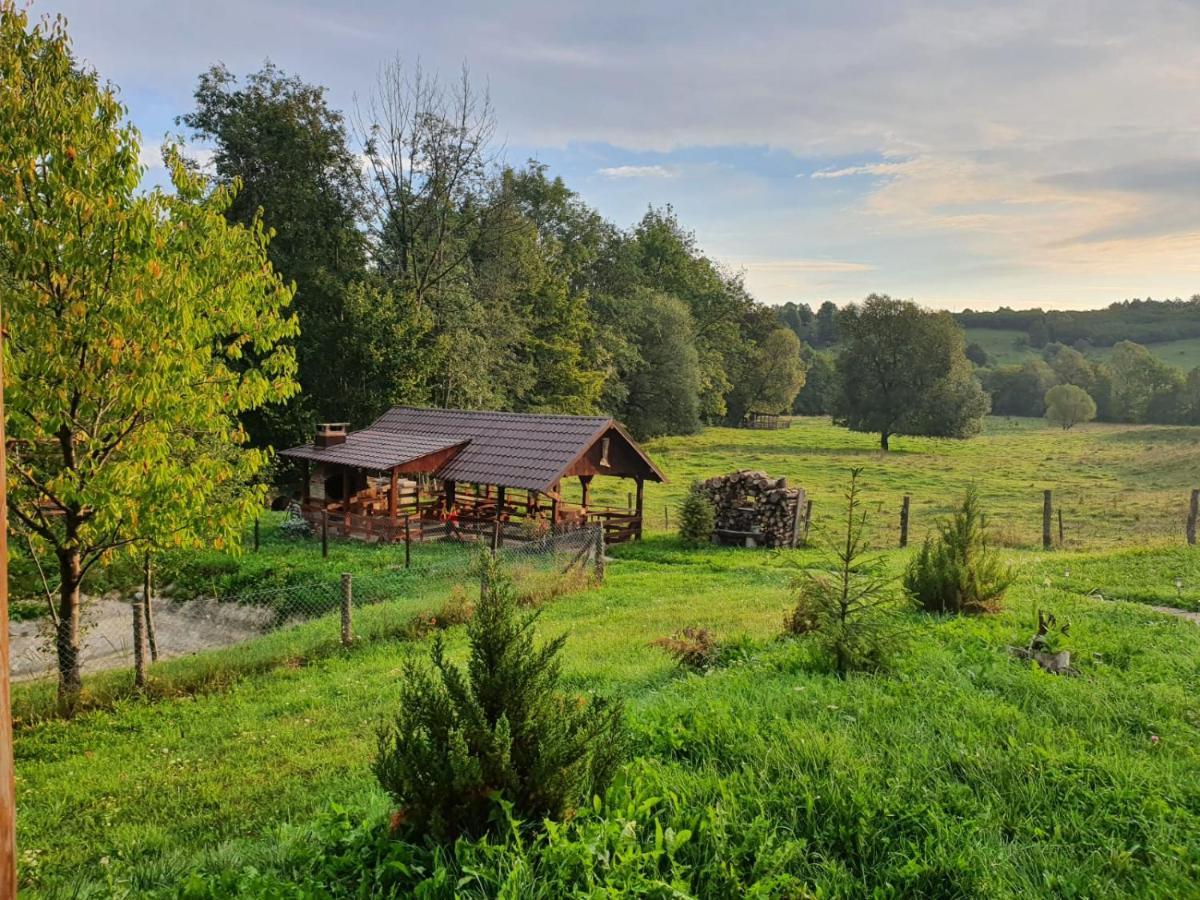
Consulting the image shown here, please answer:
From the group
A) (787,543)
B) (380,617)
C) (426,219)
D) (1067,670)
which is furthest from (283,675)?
(426,219)

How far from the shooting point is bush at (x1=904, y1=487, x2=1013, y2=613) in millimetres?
9555

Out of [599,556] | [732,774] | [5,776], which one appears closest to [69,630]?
[732,774]

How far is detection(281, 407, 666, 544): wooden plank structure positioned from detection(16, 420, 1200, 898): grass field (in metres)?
8.94

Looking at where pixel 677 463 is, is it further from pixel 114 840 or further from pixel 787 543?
pixel 114 840

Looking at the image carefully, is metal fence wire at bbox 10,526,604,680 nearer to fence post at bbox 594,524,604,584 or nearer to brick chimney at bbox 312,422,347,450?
fence post at bbox 594,524,604,584

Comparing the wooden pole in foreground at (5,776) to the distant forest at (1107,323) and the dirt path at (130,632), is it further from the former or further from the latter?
the distant forest at (1107,323)

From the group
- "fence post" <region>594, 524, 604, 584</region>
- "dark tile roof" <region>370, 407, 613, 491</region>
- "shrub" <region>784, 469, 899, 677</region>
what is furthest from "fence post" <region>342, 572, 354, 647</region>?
"dark tile roof" <region>370, 407, 613, 491</region>

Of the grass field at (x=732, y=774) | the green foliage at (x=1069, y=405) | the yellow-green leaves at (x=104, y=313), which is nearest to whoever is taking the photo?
the grass field at (x=732, y=774)

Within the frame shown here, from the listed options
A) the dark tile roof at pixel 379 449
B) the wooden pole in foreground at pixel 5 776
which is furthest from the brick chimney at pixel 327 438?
the wooden pole in foreground at pixel 5 776

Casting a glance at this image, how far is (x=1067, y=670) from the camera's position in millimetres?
6957

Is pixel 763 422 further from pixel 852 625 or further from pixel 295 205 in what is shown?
pixel 852 625

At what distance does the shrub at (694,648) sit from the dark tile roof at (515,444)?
9.79 m

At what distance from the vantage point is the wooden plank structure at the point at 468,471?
2008 cm

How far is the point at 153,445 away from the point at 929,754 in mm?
7873
